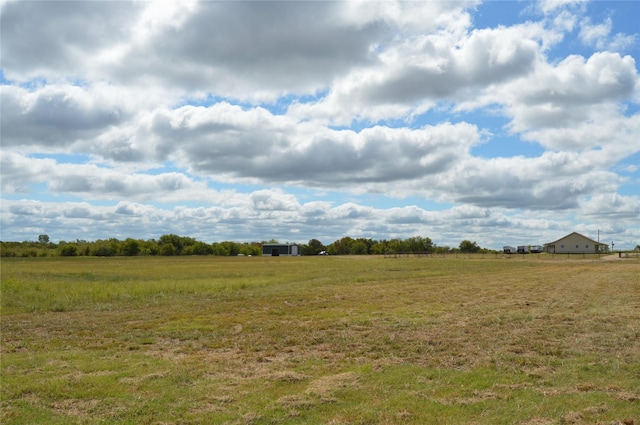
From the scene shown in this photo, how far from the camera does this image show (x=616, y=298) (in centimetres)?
2706

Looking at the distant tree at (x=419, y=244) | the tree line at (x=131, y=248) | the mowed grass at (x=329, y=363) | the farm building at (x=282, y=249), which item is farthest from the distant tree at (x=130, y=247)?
the mowed grass at (x=329, y=363)

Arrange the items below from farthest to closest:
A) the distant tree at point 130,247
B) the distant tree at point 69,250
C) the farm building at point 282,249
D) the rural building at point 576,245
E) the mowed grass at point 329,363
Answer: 1. the farm building at point 282,249
2. the distant tree at point 130,247
3. the distant tree at point 69,250
4. the rural building at point 576,245
5. the mowed grass at point 329,363

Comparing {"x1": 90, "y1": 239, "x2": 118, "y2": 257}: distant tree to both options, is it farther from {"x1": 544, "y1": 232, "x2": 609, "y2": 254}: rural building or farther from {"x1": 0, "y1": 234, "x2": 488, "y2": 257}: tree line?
{"x1": 544, "y1": 232, "x2": 609, "y2": 254}: rural building

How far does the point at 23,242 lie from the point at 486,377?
196769 mm

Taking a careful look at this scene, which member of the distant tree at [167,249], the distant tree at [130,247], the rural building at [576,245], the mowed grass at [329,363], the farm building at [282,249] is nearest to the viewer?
the mowed grass at [329,363]

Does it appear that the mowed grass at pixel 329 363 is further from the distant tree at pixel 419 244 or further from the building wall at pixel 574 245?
the distant tree at pixel 419 244

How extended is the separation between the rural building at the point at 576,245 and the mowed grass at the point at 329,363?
4772 inches

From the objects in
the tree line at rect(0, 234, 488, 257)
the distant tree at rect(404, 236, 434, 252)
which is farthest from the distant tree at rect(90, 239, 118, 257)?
the distant tree at rect(404, 236, 434, 252)

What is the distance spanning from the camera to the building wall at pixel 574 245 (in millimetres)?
136875

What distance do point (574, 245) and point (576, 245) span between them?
18.0 inches

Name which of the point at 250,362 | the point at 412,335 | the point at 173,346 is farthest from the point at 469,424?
the point at 173,346

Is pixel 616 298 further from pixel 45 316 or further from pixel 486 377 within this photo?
pixel 45 316

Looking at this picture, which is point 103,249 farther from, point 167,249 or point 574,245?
point 574,245

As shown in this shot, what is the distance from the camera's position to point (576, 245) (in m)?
139
